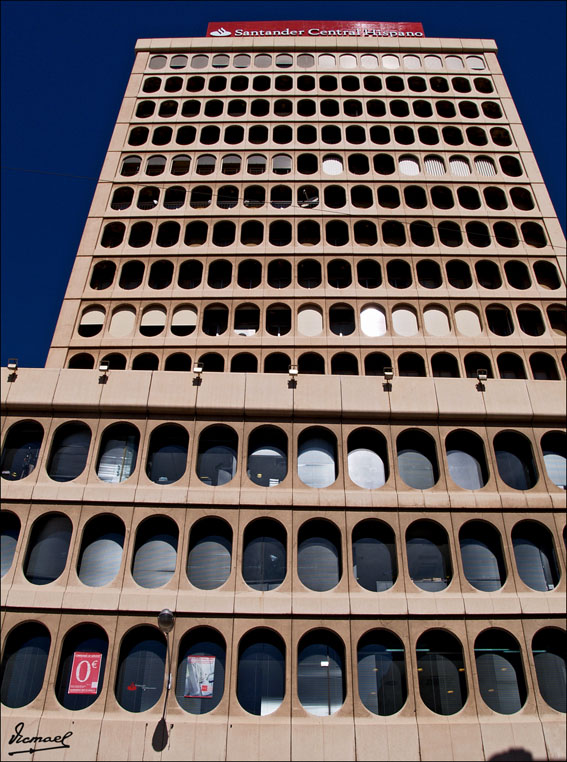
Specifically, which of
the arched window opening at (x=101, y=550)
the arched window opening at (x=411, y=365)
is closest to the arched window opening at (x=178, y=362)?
the arched window opening at (x=411, y=365)

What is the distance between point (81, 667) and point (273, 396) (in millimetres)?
9845

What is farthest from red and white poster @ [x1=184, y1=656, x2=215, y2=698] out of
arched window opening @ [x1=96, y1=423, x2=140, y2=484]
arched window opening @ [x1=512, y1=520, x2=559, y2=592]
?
arched window opening @ [x1=512, y1=520, x2=559, y2=592]

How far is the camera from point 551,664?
57.8ft

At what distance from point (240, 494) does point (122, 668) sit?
5.91 metres

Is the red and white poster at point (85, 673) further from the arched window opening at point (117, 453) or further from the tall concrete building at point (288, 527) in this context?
the arched window opening at point (117, 453)

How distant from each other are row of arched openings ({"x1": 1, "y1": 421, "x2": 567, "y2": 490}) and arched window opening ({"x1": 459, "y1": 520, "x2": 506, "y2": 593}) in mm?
1410

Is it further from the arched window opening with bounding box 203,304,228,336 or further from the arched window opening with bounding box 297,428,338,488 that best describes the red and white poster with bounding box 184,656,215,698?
the arched window opening with bounding box 203,304,228,336

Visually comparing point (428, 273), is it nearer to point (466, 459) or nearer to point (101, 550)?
point (466, 459)

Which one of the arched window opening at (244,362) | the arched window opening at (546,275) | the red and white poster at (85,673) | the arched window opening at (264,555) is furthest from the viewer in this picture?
the arched window opening at (546,275)

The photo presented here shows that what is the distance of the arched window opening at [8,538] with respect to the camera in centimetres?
1855

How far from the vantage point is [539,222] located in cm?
3362

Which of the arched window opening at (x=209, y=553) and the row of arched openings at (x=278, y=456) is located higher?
the row of arched openings at (x=278, y=456)

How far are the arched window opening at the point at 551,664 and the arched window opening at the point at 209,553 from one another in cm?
925

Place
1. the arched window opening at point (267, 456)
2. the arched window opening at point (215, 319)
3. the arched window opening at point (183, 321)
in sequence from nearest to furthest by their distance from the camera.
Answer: the arched window opening at point (267, 456)
the arched window opening at point (183, 321)
the arched window opening at point (215, 319)
